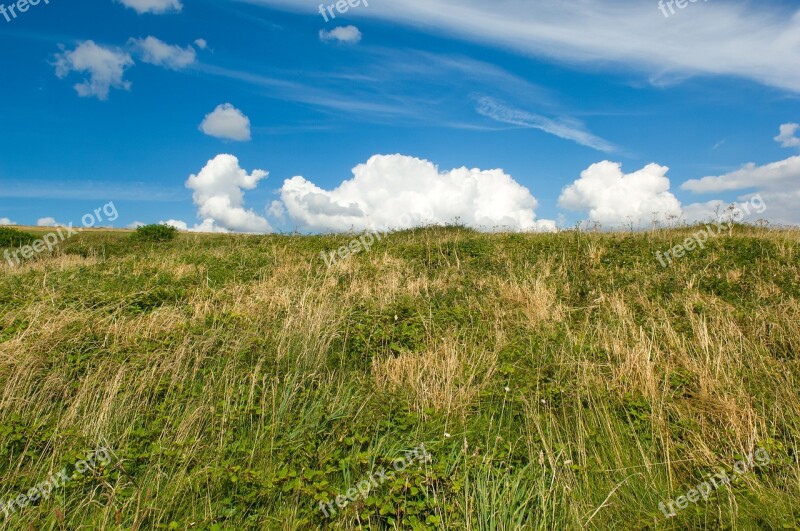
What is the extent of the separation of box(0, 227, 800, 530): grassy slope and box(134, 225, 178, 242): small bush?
611 inches

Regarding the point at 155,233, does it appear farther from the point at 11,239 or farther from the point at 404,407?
the point at 404,407

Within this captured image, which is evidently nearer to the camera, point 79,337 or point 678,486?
point 678,486

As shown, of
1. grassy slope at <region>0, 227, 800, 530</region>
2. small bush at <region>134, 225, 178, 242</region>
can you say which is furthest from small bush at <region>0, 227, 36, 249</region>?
grassy slope at <region>0, 227, 800, 530</region>

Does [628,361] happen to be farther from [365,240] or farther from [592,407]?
[365,240]

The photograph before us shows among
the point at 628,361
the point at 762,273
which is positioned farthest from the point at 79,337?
the point at 762,273

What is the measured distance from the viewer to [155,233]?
23250 millimetres

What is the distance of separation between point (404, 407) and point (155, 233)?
22.5m

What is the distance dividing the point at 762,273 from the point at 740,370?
5.84 m

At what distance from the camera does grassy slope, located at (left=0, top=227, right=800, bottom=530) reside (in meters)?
3.36

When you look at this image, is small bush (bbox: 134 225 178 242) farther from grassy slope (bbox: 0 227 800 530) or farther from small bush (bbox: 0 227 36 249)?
grassy slope (bbox: 0 227 800 530)

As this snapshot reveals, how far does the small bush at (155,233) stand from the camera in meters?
22.7

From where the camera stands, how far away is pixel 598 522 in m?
3.28

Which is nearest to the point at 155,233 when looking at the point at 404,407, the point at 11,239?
the point at 11,239

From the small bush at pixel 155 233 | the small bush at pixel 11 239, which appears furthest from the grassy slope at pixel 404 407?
the small bush at pixel 11 239
